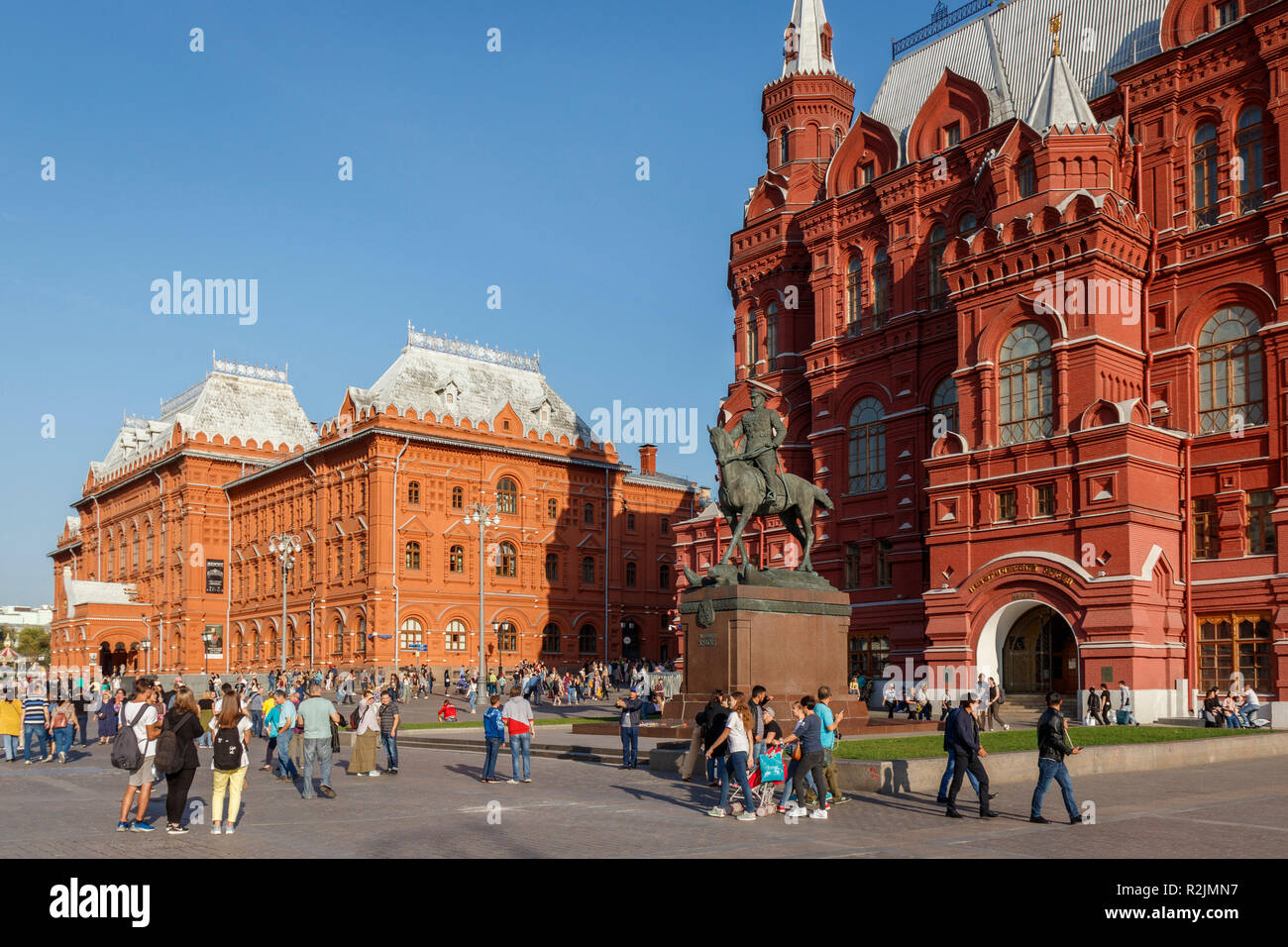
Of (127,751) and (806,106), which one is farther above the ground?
(806,106)

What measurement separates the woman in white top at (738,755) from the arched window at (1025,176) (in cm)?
3056

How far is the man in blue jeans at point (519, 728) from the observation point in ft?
69.8

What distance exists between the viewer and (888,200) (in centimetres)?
4847

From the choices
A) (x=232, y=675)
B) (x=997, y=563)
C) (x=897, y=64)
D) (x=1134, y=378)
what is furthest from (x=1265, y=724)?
(x=232, y=675)

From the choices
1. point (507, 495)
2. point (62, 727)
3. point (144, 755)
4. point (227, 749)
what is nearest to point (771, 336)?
point (507, 495)

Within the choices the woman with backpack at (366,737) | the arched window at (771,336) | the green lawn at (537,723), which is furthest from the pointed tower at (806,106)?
the woman with backpack at (366,737)

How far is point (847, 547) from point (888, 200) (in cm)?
1408

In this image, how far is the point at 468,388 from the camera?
7394 centimetres

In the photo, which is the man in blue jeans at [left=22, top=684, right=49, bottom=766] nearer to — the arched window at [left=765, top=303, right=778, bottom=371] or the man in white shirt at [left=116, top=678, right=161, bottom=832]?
the man in white shirt at [left=116, top=678, right=161, bottom=832]

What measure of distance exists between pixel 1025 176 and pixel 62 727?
34.4 metres

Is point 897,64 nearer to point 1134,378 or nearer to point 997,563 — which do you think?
point 1134,378

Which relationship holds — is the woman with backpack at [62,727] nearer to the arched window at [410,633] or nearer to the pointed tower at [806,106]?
the arched window at [410,633]

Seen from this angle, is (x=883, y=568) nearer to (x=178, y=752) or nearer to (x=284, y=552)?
(x=284, y=552)

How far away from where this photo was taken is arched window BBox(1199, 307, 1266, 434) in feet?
119
